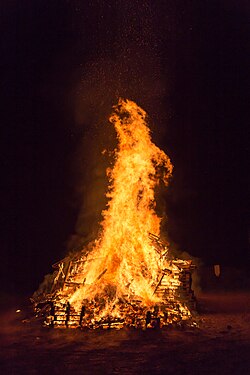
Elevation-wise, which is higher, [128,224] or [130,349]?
[128,224]

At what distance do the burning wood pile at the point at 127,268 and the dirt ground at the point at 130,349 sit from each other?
0.54 meters

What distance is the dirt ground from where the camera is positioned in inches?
283

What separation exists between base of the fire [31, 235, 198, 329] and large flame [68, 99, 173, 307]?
223 millimetres

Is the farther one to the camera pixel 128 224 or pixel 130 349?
pixel 128 224

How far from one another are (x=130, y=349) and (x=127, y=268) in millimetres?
3041

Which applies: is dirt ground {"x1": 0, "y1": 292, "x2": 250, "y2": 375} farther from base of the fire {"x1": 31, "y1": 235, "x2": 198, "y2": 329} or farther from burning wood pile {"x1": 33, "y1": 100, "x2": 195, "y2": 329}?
burning wood pile {"x1": 33, "y1": 100, "x2": 195, "y2": 329}

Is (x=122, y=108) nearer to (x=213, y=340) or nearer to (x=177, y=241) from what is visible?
(x=213, y=340)

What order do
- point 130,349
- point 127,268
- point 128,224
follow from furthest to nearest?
point 128,224 < point 127,268 < point 130,349

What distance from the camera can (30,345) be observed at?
8.98 m

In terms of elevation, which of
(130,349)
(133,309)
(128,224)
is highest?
(128,224)

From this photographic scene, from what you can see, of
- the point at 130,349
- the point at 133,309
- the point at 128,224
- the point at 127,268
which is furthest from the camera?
the point at 128,224

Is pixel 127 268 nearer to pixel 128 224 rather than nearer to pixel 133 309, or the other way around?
pixel 133 309

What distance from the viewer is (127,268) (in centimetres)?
1133

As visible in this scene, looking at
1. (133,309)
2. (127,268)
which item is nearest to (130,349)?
(133,309)
